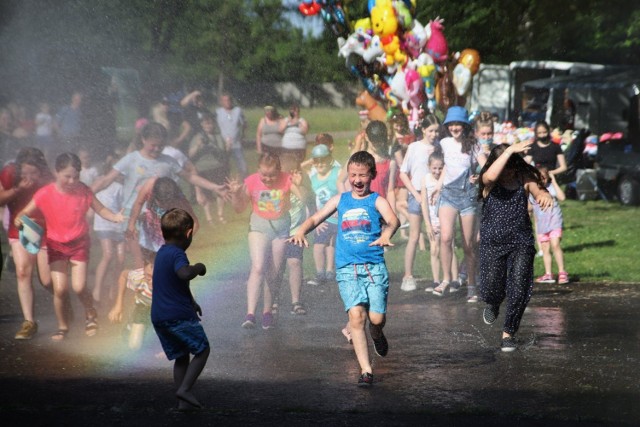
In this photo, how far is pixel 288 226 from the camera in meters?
9.52

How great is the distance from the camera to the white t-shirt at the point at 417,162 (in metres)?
11.4

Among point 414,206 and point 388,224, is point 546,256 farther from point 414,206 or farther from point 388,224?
point 388,224

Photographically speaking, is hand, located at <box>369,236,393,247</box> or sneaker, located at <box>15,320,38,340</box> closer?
hand, located at <box>369,236,393,247</box>

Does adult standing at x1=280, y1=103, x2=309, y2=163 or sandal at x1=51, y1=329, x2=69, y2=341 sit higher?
adult standing at x1=280, y1=103, x2=309, y2=163

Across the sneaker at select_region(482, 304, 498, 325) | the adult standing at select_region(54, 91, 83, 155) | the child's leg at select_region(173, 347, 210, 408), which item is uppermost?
the adult standing at select_region(54, 91, 83, 155)

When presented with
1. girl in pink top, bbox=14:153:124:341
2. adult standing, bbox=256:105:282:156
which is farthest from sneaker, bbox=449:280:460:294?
adult standing, bbox=256:105:282:156

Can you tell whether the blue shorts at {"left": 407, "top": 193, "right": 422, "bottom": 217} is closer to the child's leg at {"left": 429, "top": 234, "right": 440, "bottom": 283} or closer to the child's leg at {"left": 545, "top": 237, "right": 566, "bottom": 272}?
the child's leg at {"left": 429, "top": 234, "right": 440, "bottom": 283}

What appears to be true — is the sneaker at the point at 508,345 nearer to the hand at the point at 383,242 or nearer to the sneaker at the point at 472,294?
the hand at the point at 383,242

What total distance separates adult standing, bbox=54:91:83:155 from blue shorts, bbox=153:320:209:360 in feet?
32.7

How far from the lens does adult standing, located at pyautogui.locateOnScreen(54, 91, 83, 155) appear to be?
1594cm

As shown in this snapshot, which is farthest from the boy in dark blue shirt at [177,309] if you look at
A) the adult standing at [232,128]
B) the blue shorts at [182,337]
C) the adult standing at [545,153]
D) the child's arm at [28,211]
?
the adult standing at [232,128]

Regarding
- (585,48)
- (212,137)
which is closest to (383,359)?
(212,137)

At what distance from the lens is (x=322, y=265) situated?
12.0 m

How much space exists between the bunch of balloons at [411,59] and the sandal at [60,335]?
21.7 ft
